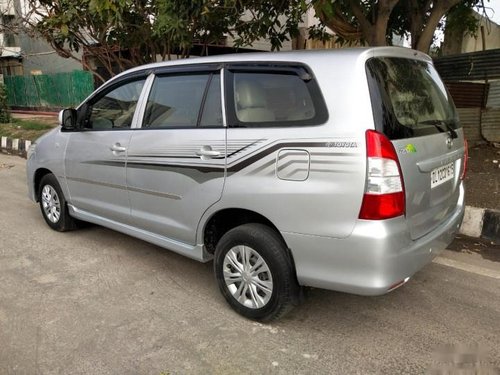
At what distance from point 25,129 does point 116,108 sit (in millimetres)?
10808

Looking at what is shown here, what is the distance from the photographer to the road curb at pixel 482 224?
4562 mm

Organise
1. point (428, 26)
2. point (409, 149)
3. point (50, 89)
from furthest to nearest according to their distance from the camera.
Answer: point (50, 89), point (428, 26), point (409, 149)

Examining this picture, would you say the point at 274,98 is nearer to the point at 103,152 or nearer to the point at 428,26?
the point at 103,152

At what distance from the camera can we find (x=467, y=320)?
10.0 ft

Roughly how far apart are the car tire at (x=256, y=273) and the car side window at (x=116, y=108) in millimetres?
1490

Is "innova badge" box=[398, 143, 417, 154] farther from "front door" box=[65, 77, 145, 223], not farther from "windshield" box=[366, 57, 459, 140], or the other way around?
"front door" box=[65, 77, 145, 223]

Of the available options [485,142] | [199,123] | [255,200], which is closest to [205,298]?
[255,200]

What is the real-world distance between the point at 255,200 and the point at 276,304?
2.18 ft

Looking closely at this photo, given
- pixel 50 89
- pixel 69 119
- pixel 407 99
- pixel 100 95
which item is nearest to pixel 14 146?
pixel 69 119

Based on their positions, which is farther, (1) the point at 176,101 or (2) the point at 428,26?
(2) the point at 428,26

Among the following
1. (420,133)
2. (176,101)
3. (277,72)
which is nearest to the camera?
(420,133)

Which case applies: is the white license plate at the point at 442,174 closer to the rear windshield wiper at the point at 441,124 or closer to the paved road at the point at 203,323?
the rear windshield wiper at the point at 441,124

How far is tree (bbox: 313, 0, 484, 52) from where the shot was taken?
5.96 m

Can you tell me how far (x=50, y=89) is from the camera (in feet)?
64.0
